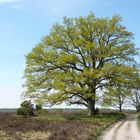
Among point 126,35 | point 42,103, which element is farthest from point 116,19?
point 42,103

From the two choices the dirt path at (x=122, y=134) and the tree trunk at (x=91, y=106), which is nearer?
the dirt path at (x=122, y=134)

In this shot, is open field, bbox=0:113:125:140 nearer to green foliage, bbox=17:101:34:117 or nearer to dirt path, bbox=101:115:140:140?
dirt path, bbox=101:115:140:140

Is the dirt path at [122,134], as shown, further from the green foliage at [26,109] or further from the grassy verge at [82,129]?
the green foliage at [26,109]

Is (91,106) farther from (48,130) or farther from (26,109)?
(48,130)

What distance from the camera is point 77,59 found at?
182 feet

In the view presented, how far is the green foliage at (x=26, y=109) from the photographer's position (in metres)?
60.1

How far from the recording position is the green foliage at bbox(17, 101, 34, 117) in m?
60.1

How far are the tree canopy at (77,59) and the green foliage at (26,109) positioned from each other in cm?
409

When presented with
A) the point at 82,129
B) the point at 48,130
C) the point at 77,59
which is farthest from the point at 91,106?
the point at 48,130

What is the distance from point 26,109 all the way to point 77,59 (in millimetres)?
11710

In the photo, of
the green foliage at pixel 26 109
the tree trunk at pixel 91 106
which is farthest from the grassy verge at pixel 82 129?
the green foliage at pixel 26 109

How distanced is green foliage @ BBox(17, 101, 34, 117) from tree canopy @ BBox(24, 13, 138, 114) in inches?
161

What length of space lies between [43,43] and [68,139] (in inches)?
1336

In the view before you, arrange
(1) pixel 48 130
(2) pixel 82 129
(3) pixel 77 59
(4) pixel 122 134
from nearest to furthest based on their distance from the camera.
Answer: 1. (4) pixel 122 134
2. (1) pixel 48 130
3. (2) pixel 82 129
4. (3) pixel 77 59
